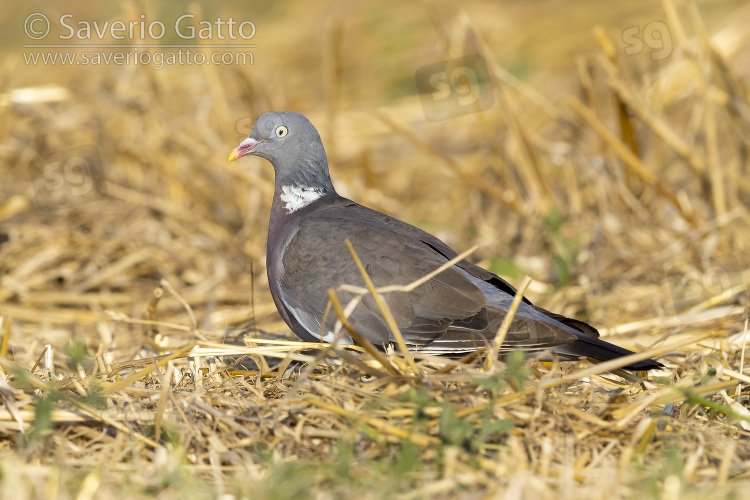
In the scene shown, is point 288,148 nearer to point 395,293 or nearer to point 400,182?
point 395,293

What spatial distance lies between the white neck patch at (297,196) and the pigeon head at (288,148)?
0.08ft

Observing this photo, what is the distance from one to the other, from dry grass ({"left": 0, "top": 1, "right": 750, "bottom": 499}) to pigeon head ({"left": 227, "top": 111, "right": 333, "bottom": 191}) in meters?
0.80

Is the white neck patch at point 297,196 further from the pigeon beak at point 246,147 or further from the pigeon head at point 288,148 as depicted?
the pigeon beak at point 246,147

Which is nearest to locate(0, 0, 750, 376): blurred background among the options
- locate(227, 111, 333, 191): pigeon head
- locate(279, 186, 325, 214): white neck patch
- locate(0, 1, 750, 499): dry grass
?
locate(0, 1, 750, 499): dry grass

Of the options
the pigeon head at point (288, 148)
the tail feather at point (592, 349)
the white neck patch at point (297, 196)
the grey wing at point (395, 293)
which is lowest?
the tail feather at point (592, 349)

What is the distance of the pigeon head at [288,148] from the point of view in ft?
12.4

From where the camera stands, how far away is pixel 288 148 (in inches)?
149

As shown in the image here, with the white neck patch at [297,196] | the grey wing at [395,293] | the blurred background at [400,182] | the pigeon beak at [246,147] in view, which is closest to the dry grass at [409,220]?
the blurred background at [400,182]

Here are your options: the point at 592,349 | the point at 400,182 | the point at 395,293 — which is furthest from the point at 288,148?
the point at 400,182

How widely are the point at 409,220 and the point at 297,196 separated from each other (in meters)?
2.57

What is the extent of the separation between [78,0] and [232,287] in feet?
26.9

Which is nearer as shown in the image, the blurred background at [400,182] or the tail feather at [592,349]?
the tail feather at [592,349]

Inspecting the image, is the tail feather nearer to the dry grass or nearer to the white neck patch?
the dry grass

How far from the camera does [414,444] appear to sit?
2287mm
